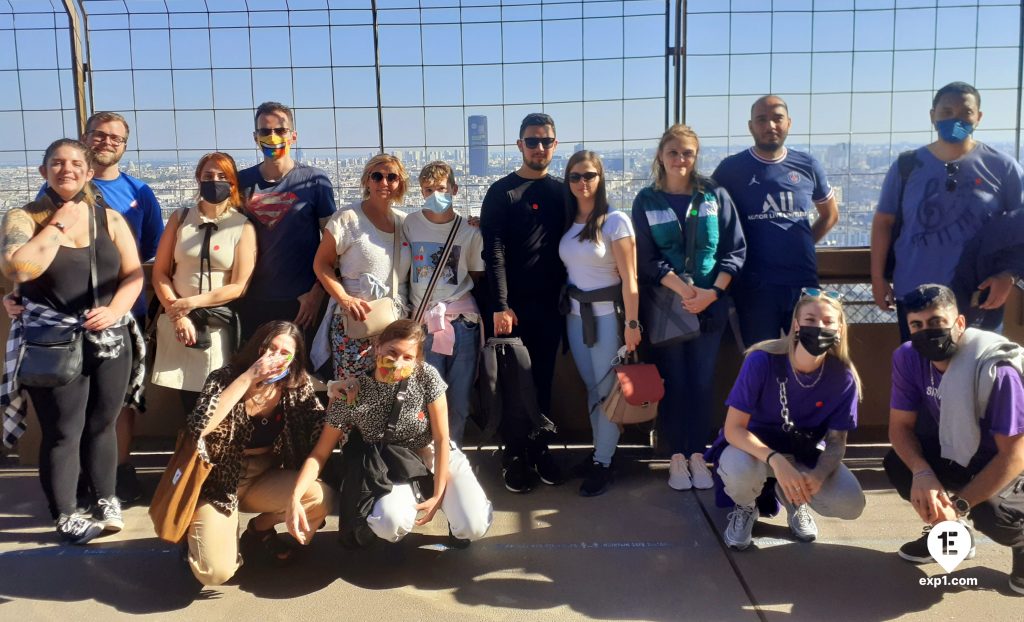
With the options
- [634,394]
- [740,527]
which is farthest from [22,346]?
[740,527]

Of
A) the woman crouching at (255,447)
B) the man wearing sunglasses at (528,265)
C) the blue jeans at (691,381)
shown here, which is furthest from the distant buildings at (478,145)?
the woman crouching at (255,447)

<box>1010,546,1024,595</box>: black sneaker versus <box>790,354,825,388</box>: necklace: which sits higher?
<box>790,354,825,388</box>: necklace

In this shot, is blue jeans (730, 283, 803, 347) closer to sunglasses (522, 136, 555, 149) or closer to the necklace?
the necklace

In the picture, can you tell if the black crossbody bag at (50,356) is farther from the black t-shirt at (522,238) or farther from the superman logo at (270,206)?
the black t-shirt at (522,238)

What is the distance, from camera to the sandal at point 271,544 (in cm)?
351

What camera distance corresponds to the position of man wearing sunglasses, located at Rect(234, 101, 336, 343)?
4.26m

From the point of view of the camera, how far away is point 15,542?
3.74 meters

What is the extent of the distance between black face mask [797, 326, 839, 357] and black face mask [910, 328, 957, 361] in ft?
1.03

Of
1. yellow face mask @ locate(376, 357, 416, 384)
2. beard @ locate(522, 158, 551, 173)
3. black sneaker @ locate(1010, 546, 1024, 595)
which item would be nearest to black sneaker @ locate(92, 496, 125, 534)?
yellow face mask @ locate(376, 357, 416, 384)

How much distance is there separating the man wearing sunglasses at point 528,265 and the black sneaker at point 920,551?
166 centimetres

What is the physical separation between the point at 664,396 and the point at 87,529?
112 inches

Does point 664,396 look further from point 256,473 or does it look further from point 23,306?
point 23,306

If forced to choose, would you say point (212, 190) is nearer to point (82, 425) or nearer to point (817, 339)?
point (82, 425)

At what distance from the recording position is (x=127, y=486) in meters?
4.21
